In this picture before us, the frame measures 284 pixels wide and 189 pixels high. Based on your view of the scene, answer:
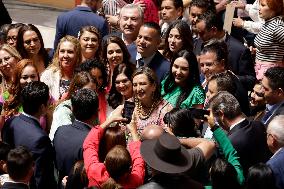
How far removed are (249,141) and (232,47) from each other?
1.99m

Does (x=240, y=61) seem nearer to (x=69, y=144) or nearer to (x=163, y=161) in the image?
→ (x=69, y=144)

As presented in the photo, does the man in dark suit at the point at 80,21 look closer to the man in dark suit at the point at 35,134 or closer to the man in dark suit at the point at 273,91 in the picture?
the man in dark suit at the point at 35,134

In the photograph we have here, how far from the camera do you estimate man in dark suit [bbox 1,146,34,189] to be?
4273 mm

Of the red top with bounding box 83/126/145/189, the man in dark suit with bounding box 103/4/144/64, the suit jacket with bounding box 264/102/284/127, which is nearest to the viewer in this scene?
the red top with bounding box 83/126/145/189

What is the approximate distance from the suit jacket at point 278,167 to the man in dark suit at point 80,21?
355cm

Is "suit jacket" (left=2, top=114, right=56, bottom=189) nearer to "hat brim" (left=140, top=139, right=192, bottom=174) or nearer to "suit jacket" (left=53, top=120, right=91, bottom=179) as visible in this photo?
"suit jacket" (left=53, top=120, right=91, bottom=179)

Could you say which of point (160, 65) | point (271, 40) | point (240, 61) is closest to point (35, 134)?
point (160, 65)

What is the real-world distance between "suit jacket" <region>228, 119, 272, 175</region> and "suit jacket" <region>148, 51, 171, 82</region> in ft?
5.56

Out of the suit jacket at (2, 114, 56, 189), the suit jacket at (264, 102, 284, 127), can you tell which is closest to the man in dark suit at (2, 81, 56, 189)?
the suit jacket at (2, 114, 56, 189)

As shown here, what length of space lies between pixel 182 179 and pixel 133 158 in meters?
0.62

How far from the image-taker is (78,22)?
7395 mm

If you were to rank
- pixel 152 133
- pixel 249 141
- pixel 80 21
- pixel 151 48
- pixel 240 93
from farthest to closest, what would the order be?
pixel 80 21 → pixel 151 48 → pixel 240 93 → pixel 249 141 → pixel 152 133

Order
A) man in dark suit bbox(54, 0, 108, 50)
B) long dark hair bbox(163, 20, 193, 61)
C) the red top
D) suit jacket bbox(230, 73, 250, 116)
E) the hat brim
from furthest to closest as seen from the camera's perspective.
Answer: man in dark suit bbox(54, 0, 108, 50) < long dark hair bbox(163, 20, 193, 61) < suit jacket bbox(230, 73, 250, 116) < the red top < the hat brim

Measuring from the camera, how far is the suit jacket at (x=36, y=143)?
4.79 meters
